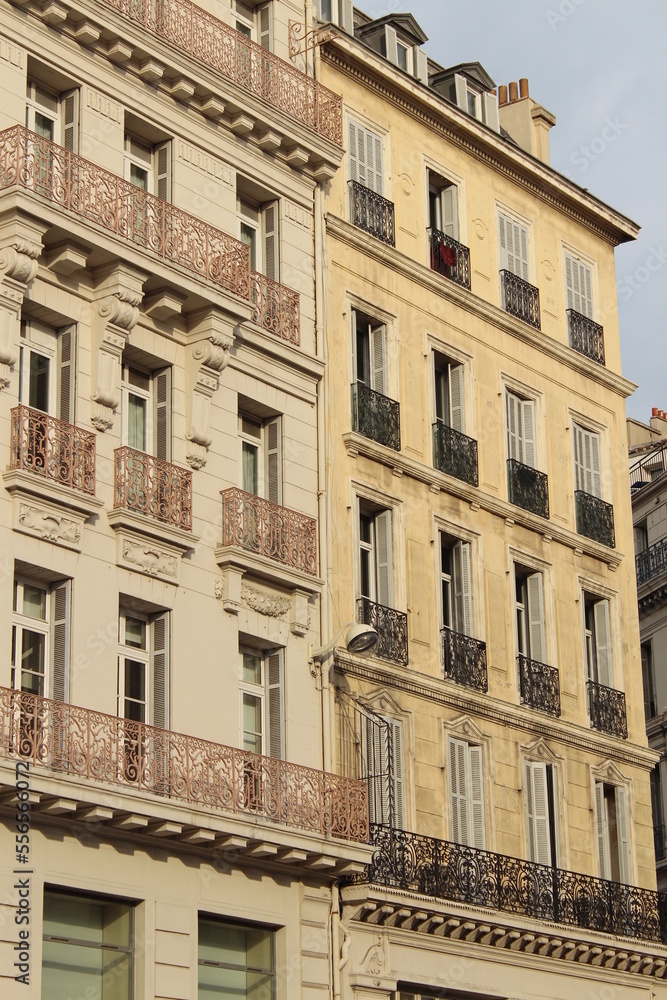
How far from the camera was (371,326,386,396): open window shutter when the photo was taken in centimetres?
2994

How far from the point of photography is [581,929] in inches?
1178

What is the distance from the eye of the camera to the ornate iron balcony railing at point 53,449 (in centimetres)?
2288

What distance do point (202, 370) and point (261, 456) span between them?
2.14m

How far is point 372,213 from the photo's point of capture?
3067cm

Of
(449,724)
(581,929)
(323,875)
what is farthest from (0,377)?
(581,929)

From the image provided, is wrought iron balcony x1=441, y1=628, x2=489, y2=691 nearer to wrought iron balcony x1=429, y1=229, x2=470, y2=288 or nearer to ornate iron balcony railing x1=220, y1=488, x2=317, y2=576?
ornate iron balcony railing x1=220, y1=488, x2=317, y2=576

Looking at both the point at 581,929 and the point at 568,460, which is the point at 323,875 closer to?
the point at 581,929

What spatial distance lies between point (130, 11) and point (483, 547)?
10.1 meters

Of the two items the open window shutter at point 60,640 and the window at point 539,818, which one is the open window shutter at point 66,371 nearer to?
the open window shutter at point 60,640

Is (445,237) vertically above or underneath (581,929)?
above

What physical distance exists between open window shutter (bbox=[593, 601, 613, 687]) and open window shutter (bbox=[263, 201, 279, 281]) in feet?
30.6

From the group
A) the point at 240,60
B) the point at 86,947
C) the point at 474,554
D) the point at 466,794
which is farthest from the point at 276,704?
the point at 240,60

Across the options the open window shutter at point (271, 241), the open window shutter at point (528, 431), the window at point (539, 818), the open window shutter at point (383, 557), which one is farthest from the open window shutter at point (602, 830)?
the open window shutter at point (271, 241)

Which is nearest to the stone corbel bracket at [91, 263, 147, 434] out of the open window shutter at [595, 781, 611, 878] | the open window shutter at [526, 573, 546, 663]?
the open window shutter at [526, 573, 546, 663]
